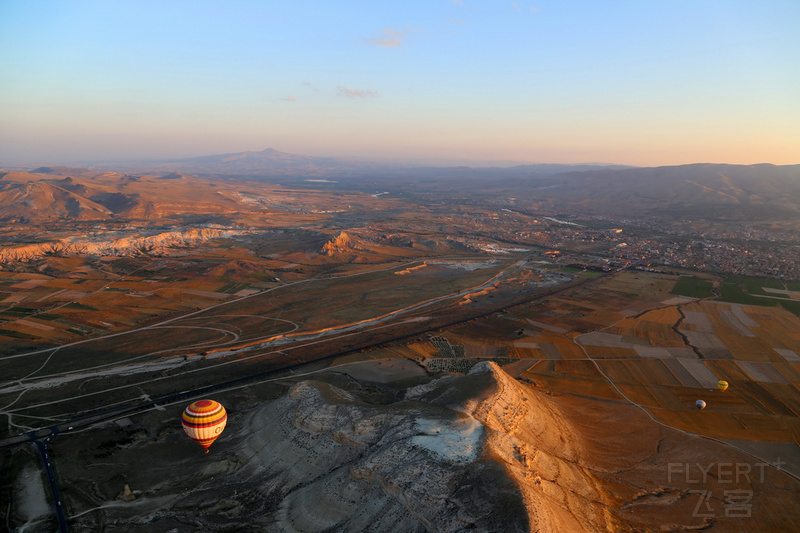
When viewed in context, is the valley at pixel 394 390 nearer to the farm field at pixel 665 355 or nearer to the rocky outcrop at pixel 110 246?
the farm field at pixel 665 355

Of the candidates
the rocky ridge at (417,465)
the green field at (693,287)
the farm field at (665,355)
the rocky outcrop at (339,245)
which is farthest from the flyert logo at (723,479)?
the rocky outcrop at (339,245)

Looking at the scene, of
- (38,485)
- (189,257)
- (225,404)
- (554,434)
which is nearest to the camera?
(38,485)

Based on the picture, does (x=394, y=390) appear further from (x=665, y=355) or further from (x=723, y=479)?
(x=665, y=355)

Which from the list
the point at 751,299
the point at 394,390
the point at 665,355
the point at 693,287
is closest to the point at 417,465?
the point at 394,390

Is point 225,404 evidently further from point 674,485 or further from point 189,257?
point 189,257

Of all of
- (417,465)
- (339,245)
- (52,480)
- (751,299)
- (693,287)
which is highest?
(417,465)

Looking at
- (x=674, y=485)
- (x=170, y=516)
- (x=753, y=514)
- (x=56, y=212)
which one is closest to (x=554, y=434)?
(x=674, y=485)
